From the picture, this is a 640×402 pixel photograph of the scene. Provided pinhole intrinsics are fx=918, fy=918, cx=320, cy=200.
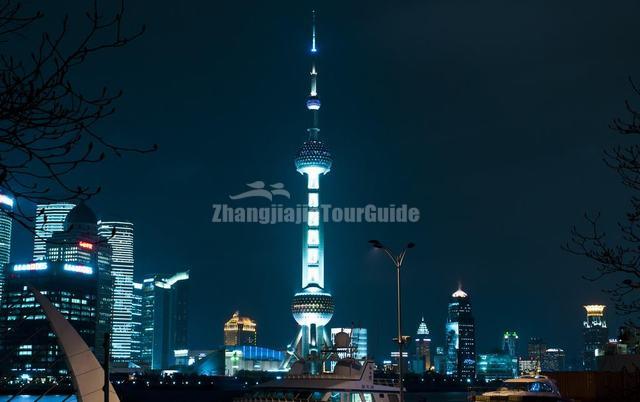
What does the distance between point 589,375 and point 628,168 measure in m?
36.1

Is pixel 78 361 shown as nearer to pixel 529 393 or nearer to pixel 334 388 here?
pixel 334 388

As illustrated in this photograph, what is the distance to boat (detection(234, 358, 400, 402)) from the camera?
4756cm

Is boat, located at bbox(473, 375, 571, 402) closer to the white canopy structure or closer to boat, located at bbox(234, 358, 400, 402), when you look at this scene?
boat, located at bbox(234, 358, 400, 402)

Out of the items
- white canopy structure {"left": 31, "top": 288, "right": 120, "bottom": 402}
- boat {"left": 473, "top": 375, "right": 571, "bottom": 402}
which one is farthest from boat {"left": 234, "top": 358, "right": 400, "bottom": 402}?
white canopy structure {"left": 31, "top": 288, "right": 120, "bottom": 402}

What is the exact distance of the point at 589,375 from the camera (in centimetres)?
4981

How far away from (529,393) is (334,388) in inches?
388

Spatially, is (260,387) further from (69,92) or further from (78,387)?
(69,92)

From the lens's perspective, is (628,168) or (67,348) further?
(67,348)

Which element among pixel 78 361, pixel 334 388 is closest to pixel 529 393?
pixel 334 388

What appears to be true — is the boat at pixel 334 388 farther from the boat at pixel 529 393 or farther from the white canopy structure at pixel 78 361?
the white canopy structure at pixel 78 361

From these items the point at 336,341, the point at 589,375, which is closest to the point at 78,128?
the point at 589,375

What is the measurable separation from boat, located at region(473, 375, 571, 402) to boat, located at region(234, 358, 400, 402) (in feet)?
17.8

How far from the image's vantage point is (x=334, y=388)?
4734 centimetres

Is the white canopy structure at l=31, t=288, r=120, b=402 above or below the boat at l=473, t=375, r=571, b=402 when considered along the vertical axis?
above
